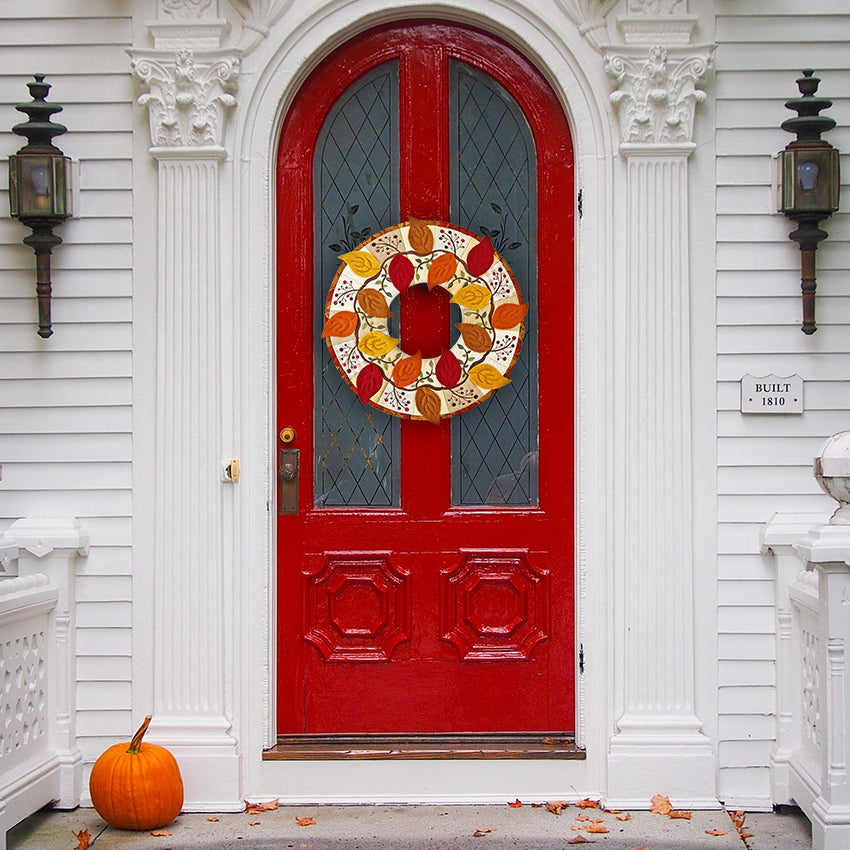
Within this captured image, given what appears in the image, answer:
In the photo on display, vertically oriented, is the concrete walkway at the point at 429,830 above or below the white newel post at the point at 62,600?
below

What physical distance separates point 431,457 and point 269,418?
668 millimetres

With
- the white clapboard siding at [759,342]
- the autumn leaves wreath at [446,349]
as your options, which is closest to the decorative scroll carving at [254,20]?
the autumn leaves wreath at [446,349]

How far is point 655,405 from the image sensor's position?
A: 4.47m

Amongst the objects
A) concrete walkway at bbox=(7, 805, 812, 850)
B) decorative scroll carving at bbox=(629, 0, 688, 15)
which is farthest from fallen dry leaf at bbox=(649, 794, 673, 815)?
decorative scroll carving at bbox=(629, 0, 688, 15)

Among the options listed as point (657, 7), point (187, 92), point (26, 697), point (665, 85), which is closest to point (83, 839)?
point (26, 697)

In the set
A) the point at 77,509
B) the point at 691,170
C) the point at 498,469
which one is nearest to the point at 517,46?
the point at 691,170

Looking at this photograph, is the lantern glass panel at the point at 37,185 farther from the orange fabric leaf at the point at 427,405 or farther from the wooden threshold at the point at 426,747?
the wooden threshold at the point at 426,747

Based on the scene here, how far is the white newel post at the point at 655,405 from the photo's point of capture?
4.45m

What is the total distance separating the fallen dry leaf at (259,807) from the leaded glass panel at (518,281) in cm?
138

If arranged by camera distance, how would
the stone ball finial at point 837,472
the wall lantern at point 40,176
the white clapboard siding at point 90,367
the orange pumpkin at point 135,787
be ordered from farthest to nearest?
the white clapboard siding at point 90,367 → the wall lantern at point 40,176 → the orange pumpkin at point 135,787 → the stone ball finial at point 837,472

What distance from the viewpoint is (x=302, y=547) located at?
463 cm

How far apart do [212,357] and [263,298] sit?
31 cm

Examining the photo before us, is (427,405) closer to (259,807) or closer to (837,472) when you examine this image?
(837,472)

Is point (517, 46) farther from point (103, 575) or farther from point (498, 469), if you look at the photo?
point (103, 575)
